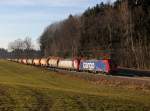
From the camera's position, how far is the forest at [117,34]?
9969cm

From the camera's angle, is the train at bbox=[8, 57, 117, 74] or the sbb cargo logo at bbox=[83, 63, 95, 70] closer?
the train at bbox=[8, 57, 117, 74]

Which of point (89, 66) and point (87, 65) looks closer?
point (89, 66)

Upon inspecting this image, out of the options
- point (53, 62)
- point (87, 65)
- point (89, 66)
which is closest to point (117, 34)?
point (53, 62)

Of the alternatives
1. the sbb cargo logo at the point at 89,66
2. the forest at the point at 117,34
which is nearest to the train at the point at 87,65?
the sbb cargo logo at the point at 89,66

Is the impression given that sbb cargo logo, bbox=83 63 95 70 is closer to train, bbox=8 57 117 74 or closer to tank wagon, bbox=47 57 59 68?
train, bbox=8 57 117 74

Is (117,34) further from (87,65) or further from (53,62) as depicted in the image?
(87,65)

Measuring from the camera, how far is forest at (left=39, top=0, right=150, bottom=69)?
99688 mm

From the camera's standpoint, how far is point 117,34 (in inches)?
4407

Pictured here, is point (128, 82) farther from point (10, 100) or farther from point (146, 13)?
point (146, 13)

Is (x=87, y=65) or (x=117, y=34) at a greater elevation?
(x=117, y=34)

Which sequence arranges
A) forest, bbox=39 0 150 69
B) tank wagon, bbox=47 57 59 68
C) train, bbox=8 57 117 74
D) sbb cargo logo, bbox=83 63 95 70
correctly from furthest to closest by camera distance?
tank wagon, bbox=47 57 59 68 → forest, bbox=39 0 150 69 → sbb cargo logo, bbox=83 63 95 70 → train, bbox=8 57 117 74

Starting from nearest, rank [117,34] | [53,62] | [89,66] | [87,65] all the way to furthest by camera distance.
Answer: [89,66]
[87,65]
[53,62]
[117,34]

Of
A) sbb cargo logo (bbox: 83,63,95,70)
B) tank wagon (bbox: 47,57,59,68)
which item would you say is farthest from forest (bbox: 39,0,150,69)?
tank wagon (bbox: 47,57,59,68)

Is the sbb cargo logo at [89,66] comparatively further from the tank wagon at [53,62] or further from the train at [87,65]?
the tank wagon at [53,62]
